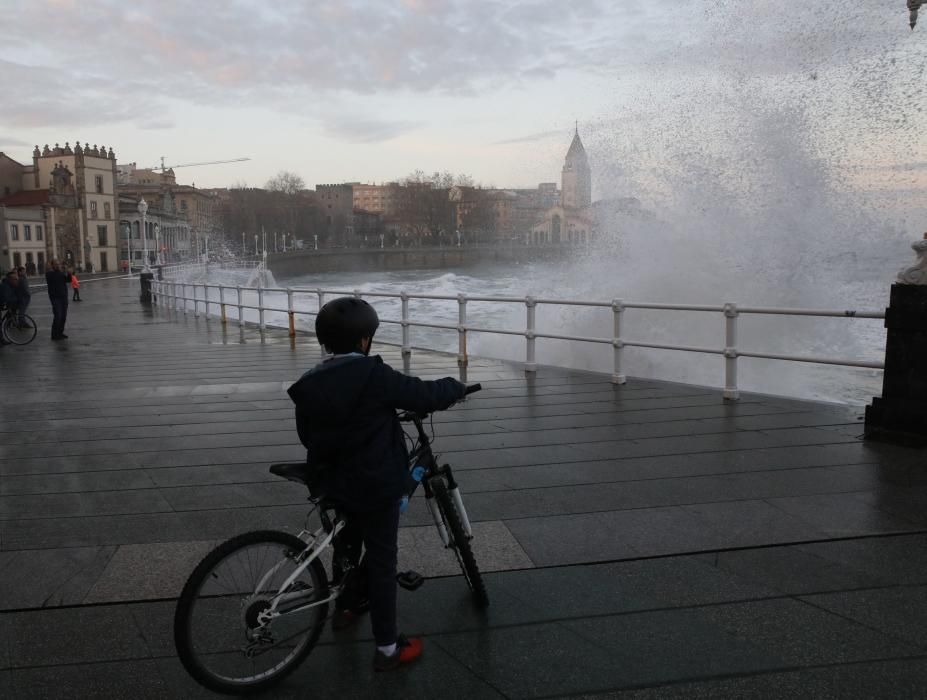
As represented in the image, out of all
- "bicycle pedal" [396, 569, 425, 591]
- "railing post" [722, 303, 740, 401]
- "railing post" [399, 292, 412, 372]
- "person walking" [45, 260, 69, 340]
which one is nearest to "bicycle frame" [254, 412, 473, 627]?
"bicycle pedal" [396, 569, 425, 591]

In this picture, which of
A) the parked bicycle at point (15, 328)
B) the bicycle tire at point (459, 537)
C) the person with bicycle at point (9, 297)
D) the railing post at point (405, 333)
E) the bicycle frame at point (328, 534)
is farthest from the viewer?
the parked bicycle at point (15, 328)

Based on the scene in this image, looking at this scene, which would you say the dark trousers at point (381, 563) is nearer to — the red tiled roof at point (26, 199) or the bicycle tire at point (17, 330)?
the bicycle tire at point (17, 330)

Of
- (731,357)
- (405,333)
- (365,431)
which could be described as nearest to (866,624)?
(365,431)

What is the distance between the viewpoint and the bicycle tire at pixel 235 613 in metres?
2.68

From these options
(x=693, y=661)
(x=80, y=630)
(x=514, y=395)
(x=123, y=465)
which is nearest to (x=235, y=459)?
(x=123, y=465)

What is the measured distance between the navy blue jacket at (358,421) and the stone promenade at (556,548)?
2.31 ft

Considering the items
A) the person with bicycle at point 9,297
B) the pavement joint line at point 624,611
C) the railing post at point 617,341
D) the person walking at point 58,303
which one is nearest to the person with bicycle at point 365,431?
the pavement joint line at point 624,611

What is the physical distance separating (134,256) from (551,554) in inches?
4585

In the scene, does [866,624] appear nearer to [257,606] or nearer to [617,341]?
[257,606]

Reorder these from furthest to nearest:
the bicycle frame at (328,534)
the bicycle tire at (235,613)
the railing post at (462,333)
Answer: the railing post at (462,333) < the bicycle frame at (328,534) < the bicycle tire at (235,613)

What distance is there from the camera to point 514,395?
8945mm

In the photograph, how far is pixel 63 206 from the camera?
297ft

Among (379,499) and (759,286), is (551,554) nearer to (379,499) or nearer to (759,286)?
(379,499)

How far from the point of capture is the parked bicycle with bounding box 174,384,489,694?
2695mm
